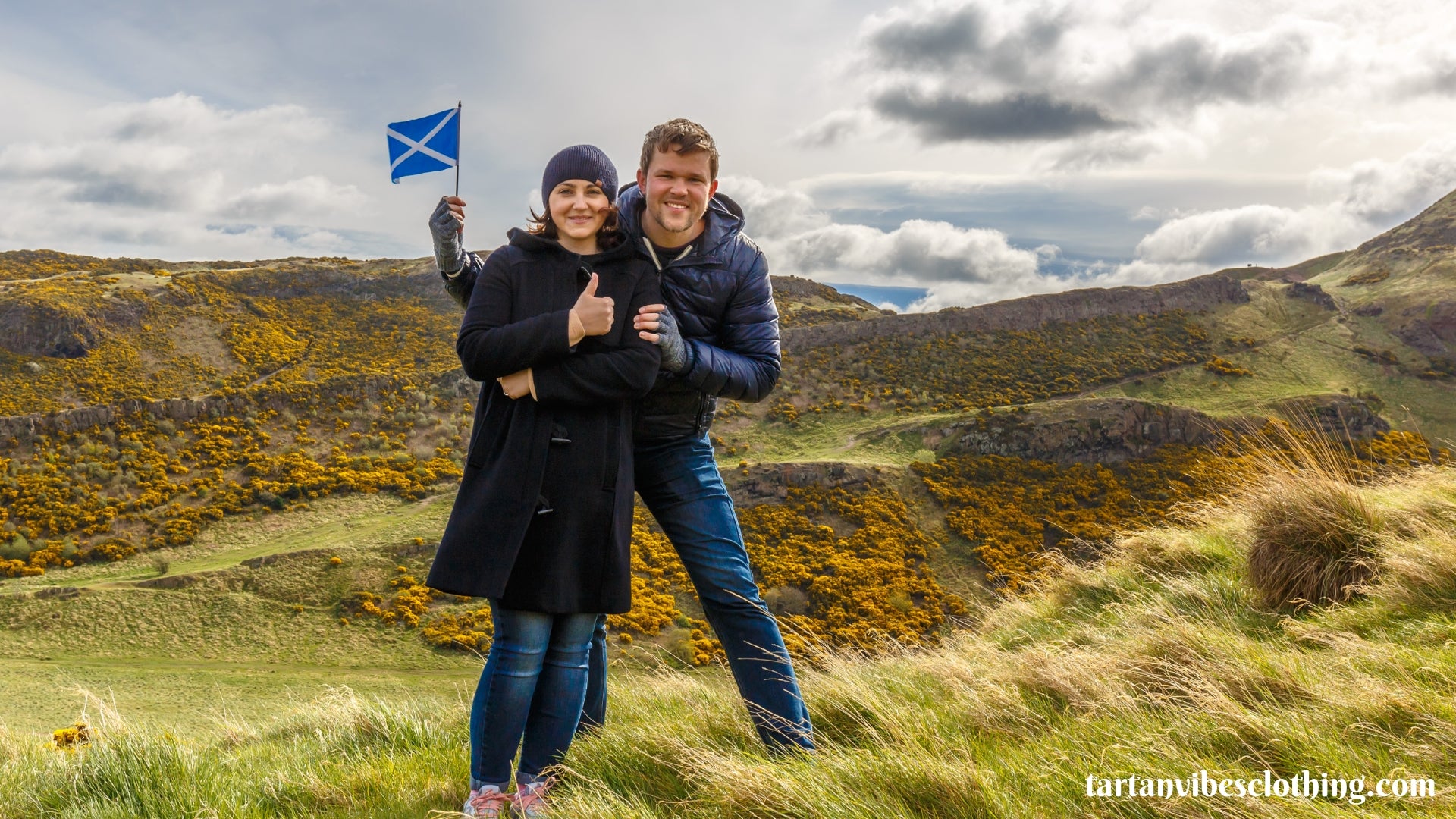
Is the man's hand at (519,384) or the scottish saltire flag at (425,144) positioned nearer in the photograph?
the man's hand at (519,384)

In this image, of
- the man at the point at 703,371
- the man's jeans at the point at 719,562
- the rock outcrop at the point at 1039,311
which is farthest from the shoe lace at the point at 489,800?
the rock outcrop at the point at 1039,311

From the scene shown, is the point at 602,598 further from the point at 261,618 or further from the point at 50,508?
the point at 50,508

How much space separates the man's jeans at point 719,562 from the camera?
9.62 feet

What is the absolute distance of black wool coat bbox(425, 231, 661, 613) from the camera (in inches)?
100

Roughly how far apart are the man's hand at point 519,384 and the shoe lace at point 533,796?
1.28m

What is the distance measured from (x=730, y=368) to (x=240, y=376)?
4595cm

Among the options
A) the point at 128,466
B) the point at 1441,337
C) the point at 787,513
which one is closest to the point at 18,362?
the point at 128,466

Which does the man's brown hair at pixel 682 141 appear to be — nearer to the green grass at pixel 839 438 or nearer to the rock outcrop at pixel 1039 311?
the green grass at pixel 839 438

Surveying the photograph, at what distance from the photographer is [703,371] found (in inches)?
113

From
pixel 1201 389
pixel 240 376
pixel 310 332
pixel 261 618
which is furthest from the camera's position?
pixel 310 332

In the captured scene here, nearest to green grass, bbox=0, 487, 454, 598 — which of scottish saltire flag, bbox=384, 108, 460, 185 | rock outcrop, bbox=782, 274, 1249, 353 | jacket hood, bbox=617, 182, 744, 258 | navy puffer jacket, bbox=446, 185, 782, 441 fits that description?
scottish saltire flag, bbox=384, 108, 460, 185

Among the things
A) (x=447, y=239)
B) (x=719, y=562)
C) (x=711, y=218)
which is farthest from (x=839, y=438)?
(x=447, y=239)

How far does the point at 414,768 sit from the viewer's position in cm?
312

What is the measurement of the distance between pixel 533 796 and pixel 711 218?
7.30ft
